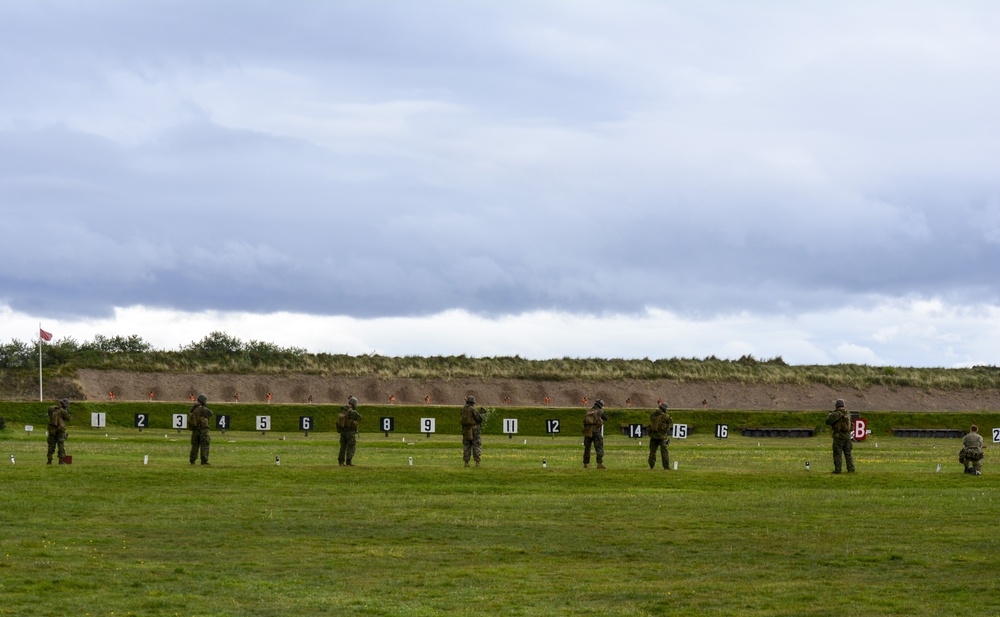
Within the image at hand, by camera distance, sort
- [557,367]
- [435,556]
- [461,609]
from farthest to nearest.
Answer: [557,367] < [435,556] < [461,609]

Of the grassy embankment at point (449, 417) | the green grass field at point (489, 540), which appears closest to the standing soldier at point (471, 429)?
the green grass field at point (489, 540)

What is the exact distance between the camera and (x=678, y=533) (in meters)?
24.6

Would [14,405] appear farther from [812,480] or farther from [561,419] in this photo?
[812,480]

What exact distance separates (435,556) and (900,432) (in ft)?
216

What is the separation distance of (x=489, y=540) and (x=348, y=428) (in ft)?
46.4

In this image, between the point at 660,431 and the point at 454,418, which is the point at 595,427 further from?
the point at 454,418

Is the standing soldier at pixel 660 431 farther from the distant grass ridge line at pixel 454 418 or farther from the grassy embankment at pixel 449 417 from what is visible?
the grassy embankment at pixel 449 417

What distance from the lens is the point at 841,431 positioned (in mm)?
36719

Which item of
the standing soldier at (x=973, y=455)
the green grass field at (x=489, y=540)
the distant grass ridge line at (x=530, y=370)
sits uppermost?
the distant grass ridge line at (x=530, y=370)

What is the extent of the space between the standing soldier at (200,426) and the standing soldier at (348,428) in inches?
143

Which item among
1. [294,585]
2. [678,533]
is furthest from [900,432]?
[294,585]

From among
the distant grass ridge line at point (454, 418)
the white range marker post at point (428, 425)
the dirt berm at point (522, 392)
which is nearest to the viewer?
the white range marker post at point (428, 425)

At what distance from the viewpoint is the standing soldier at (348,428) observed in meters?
36.7

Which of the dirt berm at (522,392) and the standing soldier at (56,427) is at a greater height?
the dirt berm at (522,392)
